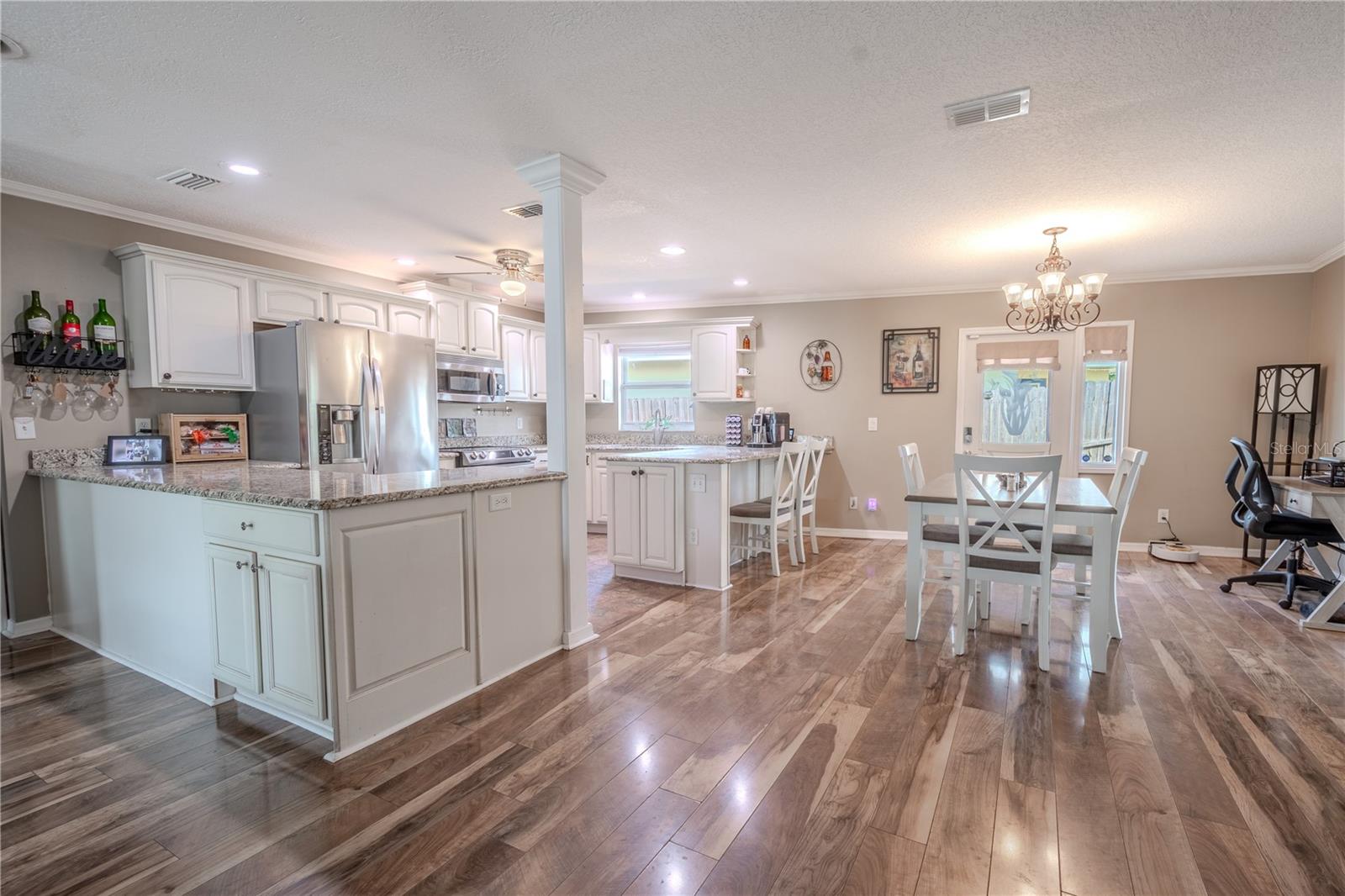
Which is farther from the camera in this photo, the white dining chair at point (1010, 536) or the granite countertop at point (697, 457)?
the granite countertop at point (697, 457)

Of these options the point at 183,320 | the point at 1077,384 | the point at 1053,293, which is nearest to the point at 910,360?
the point at 1077,384

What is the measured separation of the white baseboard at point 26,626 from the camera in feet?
10.5

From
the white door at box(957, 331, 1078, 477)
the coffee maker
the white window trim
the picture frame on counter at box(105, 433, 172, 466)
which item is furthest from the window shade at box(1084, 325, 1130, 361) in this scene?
the picture frame on counter at box(105, 433, 172, 466)

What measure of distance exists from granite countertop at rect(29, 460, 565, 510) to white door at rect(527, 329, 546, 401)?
9.54ft

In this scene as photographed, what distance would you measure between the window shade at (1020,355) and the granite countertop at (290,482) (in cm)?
430

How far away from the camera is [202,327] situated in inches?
140

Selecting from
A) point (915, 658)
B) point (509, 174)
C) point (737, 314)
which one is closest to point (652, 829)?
point (915, 658)

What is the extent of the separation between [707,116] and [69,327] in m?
3.45

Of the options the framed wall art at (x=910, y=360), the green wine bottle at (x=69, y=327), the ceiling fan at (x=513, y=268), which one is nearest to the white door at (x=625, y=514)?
the ceiling fan at (x=513, y=268)

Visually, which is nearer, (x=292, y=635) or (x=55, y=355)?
(x=292, y=635)

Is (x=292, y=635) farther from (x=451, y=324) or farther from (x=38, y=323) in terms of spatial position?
(x=451, y=324)

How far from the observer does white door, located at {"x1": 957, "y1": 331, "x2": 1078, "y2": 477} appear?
206 inches

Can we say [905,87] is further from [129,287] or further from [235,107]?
Result: [129,287]

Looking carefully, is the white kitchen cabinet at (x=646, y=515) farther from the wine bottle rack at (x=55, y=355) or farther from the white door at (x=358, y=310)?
the wine bottle rack at (x=55, y=355)
